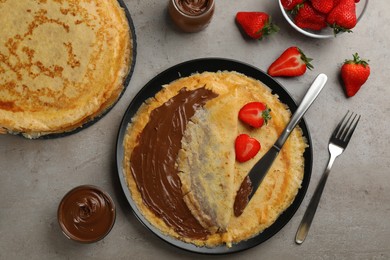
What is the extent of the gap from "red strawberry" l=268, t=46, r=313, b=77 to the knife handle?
0.34 feet

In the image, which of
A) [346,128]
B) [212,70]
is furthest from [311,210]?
[212,70]

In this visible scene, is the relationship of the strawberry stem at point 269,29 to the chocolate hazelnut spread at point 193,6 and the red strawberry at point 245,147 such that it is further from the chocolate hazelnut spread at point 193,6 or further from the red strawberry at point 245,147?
→ the red strawberry at point 245,147

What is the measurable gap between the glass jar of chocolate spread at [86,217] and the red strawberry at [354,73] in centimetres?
152

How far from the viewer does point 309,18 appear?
110 inches

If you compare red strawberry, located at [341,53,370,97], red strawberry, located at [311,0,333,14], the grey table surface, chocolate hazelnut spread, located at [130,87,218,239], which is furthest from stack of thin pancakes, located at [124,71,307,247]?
red strawberry, located at [311,0,333,14]

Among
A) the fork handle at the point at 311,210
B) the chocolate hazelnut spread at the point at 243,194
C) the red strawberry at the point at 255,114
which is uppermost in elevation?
the red strawberry at the point at 255,114

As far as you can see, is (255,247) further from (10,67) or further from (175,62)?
(10,67)

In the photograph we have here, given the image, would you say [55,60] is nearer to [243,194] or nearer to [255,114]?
[255,114]

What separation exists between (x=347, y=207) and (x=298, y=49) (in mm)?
982

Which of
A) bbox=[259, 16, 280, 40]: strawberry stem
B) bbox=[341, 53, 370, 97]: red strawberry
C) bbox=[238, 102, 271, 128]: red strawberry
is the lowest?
bbox=[238, 102, 271, 128]: red strawberry

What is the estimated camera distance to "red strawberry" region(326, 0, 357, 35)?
2686 mm

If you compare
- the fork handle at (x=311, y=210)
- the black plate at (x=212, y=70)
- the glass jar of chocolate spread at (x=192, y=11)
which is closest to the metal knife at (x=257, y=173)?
the black plate at (x=212, y=70)

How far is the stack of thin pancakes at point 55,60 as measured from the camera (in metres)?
2.47

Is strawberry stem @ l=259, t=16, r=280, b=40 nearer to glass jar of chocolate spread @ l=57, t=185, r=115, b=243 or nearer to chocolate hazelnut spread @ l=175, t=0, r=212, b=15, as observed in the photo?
chocolate hazelnut spread @ l=175, t=0, r=212, b=15
